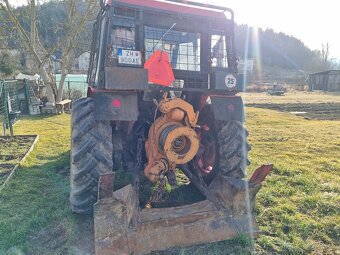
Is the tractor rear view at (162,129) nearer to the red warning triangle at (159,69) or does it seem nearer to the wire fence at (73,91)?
the red warning triangle at (159,69)

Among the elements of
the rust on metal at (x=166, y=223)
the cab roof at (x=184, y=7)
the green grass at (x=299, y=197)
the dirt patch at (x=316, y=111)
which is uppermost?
the cab roof at (x=184, y=7)

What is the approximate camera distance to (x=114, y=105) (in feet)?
10.8

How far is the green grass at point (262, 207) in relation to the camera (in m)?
3.04

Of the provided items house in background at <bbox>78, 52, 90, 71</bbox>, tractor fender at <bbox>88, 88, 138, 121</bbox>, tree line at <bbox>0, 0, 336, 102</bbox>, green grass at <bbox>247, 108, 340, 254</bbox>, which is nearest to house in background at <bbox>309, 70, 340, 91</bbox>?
tree line at <bbox>0, 0, 336, 102</bbox>

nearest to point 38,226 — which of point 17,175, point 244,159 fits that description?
point 17,175

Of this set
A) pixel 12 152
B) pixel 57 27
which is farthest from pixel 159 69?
pixel 57 27

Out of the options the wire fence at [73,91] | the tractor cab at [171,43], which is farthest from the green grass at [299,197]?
the wire fence at [73,91]

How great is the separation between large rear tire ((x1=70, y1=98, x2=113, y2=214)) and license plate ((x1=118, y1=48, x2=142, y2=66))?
66 cm

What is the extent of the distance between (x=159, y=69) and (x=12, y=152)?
445 cm

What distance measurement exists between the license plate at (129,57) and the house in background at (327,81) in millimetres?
45609

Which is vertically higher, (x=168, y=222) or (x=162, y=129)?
(x=162, y=129)

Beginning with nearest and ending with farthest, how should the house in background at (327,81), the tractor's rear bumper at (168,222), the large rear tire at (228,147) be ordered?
the tractor's rear bumper at (168,222) < the large rear tire at (228,147) < the house in background at (327,81)

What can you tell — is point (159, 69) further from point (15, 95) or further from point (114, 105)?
point (15, 95)

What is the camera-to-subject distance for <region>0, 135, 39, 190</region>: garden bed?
5007 millimetres
